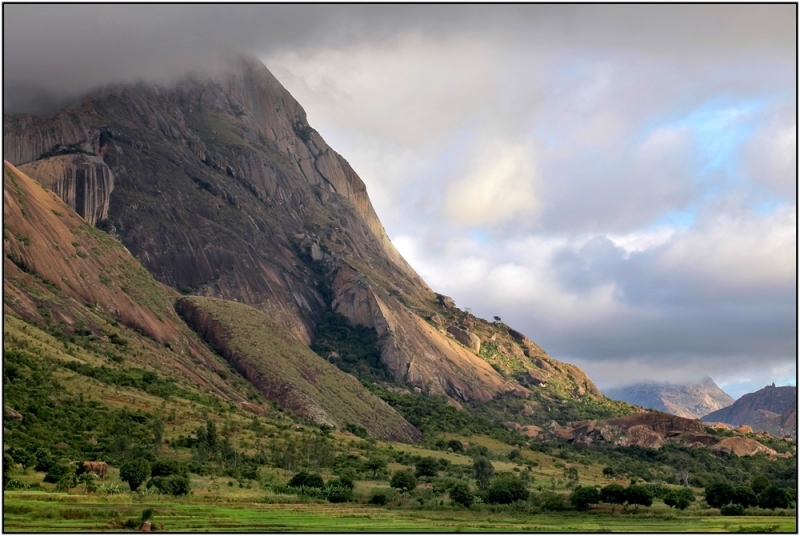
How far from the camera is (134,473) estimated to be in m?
87.3

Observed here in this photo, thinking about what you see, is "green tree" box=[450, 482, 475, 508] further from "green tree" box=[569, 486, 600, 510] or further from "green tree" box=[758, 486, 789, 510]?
"green tree" box=[758, 486, 789, 510]

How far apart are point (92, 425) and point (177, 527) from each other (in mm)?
46318

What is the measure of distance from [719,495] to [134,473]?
7004cm

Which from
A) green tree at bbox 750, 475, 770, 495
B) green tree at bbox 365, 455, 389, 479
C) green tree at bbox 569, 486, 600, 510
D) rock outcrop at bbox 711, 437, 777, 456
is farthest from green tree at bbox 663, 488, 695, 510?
rock outcrop at bbox 711, 437, 777, 456

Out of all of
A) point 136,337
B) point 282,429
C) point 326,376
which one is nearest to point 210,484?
point 282,429

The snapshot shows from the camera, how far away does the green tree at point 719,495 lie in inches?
4218

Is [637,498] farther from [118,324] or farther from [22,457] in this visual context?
[118,324]

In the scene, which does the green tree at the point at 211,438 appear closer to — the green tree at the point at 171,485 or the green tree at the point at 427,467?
the green tree at the point at 171,485

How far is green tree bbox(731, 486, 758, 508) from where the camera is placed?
105312 mm

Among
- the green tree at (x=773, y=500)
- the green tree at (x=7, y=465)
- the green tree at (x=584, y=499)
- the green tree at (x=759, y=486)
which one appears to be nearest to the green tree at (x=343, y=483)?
the green tree at (x=584, y=499)

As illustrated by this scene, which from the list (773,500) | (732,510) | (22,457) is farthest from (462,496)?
(22,457)

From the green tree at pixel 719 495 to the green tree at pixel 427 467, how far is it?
3806cm

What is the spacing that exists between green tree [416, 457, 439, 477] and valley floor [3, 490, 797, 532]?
1217 inches

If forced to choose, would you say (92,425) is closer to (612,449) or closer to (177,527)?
(177,527)
